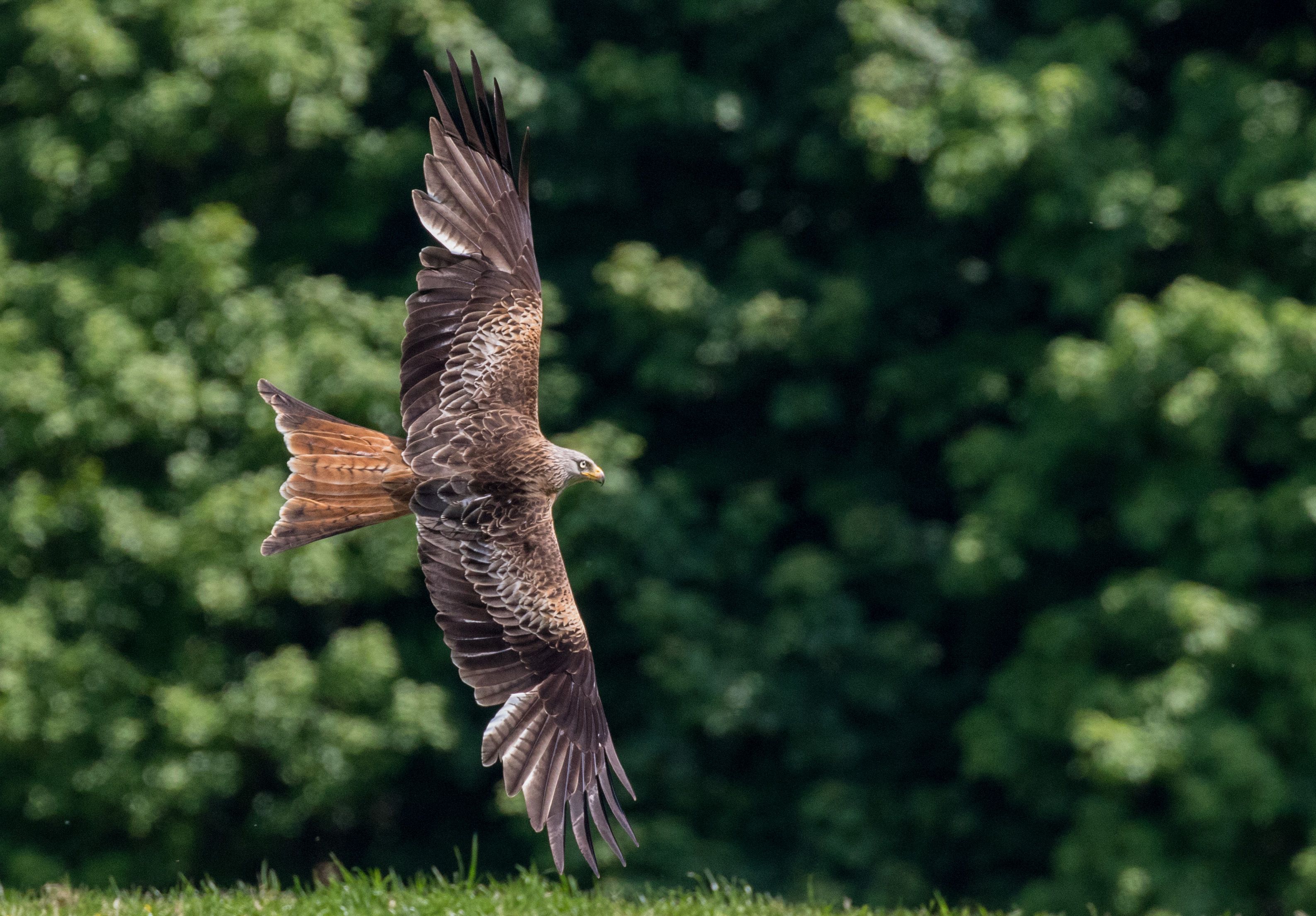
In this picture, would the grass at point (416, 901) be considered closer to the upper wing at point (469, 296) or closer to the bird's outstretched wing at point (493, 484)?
the bird's outstretched wing at point (493, 484)

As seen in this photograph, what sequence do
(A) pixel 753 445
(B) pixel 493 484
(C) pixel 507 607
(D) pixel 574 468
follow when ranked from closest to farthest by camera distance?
(C) pixel 507 607 → (B) pixel 493 484 → (D) pixel 574 468 → (A) pixel 753 445

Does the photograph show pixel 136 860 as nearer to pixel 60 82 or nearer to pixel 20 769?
pixel 20 769

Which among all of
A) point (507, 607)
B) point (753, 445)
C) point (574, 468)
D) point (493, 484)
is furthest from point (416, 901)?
point (753, 445)

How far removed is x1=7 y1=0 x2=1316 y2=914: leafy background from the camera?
1136 cm

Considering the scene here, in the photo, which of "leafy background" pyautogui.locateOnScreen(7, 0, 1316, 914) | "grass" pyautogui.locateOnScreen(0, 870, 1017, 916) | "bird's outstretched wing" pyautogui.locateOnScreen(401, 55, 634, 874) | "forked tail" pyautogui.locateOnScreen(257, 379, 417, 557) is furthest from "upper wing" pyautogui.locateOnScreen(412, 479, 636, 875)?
"leafy background" pyautogui.locateOnScreen(7, 0, 1316, 914)

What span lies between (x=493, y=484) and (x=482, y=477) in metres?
0.05

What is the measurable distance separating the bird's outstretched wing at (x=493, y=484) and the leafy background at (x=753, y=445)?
225 inches

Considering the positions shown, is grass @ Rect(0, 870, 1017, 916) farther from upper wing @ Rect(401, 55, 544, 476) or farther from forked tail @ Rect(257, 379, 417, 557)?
upper wing @ Rect(401, 55, 544, 476)

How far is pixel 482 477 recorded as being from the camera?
18.2 ft

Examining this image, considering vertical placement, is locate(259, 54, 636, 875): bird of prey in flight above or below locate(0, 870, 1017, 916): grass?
above

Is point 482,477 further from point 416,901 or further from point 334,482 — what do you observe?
point 416,901

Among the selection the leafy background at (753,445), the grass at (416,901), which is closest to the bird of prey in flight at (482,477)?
the grass at (416,901)

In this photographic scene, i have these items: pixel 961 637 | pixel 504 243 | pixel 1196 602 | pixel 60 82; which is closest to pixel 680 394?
pixel 961 637

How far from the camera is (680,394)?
13.2 metres
